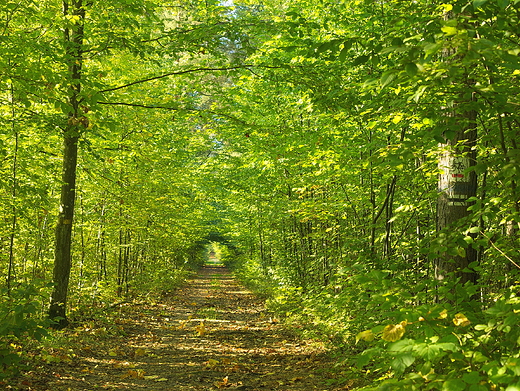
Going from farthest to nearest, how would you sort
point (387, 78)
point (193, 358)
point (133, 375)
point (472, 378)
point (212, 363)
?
point (193, 358), point (212, 363), point (133, 375), point (387, 78), point (472, 378)

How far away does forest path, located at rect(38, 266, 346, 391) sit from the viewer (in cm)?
593

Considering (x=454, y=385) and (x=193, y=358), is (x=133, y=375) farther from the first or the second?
(x=454, y=385)

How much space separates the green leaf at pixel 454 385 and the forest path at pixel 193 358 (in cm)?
352

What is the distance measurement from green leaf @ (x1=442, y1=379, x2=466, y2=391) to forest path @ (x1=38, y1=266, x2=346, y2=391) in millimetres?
3523

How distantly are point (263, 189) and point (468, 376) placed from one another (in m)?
12.0

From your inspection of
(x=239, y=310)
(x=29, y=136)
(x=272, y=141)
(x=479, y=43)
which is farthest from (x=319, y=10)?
(x=239, y=310)

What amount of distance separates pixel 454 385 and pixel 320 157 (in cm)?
644

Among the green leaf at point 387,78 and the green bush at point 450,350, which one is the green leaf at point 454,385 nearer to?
the green bush at point 450,350

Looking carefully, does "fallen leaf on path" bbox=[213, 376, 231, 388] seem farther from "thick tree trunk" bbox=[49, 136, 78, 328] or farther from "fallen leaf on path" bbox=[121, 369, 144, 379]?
"thick tree trunk" bbox=[49, 136, 78, 328]

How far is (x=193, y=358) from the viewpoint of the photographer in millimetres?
7586

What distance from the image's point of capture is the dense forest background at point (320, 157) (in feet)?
9.65

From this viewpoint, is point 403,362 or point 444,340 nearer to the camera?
point 403,362

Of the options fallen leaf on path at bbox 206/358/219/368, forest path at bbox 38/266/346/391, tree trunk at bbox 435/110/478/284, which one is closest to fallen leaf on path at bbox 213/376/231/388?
forest path at bbox 38/266/346/391

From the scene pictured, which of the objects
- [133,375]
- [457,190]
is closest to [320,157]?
[457,190]
